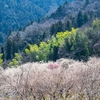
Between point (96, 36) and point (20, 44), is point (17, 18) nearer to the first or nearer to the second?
point (20, 44)

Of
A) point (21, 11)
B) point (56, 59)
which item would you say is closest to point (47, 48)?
point (56, 59)

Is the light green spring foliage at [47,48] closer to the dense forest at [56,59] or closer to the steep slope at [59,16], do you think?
the dense forest at [56,59]

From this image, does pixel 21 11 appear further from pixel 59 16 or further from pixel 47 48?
pixel 47 48

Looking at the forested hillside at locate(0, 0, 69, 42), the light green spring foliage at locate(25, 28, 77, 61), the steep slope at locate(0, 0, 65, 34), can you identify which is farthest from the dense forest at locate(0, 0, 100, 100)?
the steep slope at locate(0, 0, 65, 34)

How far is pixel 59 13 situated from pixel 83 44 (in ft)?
141

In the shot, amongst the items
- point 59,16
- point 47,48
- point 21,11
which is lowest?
point 21,11

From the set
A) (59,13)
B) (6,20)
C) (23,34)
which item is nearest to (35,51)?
(23,34)

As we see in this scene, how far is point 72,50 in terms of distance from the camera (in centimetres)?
3806

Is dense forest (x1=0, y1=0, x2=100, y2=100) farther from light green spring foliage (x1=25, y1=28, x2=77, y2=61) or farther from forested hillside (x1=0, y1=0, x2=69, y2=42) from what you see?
forested hillside (x1=0, y1=0, x2=69, y2=42)

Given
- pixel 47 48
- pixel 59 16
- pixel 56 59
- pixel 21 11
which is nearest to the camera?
pixel 56 59

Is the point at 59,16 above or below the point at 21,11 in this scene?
above

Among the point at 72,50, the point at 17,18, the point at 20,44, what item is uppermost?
the point at 72,50

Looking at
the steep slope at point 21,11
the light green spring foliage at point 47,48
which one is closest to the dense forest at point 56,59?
the light green spring foliage at point 47,48

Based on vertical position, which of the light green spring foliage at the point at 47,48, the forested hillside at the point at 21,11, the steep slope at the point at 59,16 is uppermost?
the light green spring foliage at the point at 47,48
